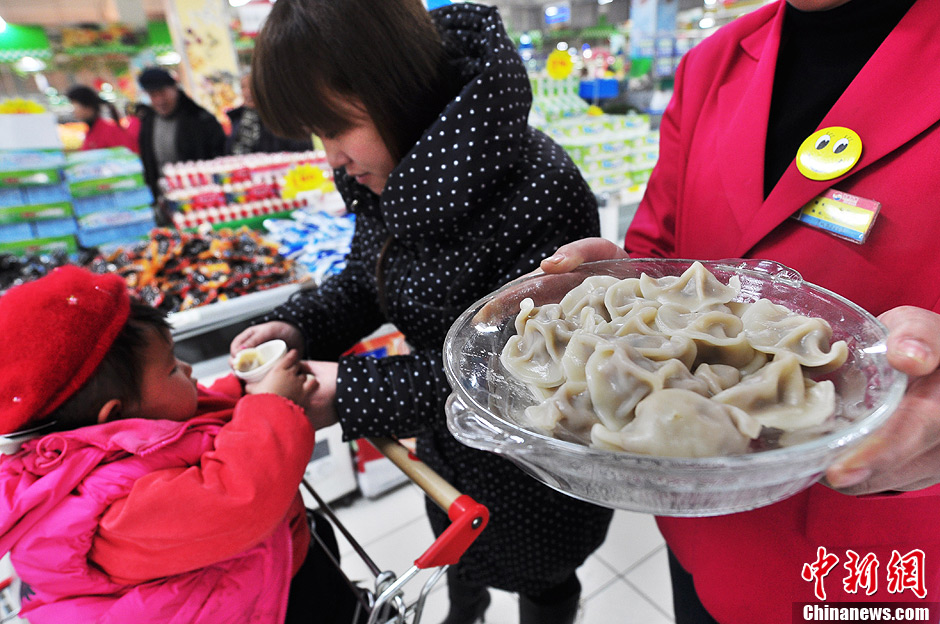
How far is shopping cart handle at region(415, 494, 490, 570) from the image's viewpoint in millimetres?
891

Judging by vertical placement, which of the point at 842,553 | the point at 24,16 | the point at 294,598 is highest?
the point at 24,16

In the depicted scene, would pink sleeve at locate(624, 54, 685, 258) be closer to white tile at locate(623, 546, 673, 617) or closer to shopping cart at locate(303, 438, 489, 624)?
shopping cart at locate(303, 438, 489, 624)

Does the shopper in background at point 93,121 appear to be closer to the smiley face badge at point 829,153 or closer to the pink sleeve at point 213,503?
the pink sleeve at point 213,503

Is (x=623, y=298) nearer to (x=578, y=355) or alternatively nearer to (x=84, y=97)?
(x=578, y=355)

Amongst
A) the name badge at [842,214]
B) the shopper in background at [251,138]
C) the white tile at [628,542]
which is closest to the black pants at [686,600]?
the name badge at [842,214]

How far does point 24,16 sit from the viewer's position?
28.3 ft

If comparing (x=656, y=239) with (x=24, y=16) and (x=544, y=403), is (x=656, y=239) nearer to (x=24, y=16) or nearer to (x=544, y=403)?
(x=544, y=403)

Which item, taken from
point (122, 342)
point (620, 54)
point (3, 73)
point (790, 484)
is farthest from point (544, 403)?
point (3, 73)

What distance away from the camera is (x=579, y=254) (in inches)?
33.9

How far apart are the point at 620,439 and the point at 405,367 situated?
2.22 feet

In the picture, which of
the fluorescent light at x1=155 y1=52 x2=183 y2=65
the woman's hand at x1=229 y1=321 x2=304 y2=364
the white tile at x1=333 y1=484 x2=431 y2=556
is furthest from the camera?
the fluorescent light at x1=155 y1=52 x2=183 y2=65

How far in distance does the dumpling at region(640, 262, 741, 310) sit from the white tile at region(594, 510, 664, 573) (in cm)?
175

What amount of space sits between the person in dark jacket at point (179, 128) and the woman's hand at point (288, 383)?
4001 mm

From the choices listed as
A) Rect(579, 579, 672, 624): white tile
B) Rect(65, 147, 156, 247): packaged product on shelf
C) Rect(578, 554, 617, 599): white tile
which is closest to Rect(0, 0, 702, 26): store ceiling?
Rect(65, 147, 156, 247): packaged product on shelf
